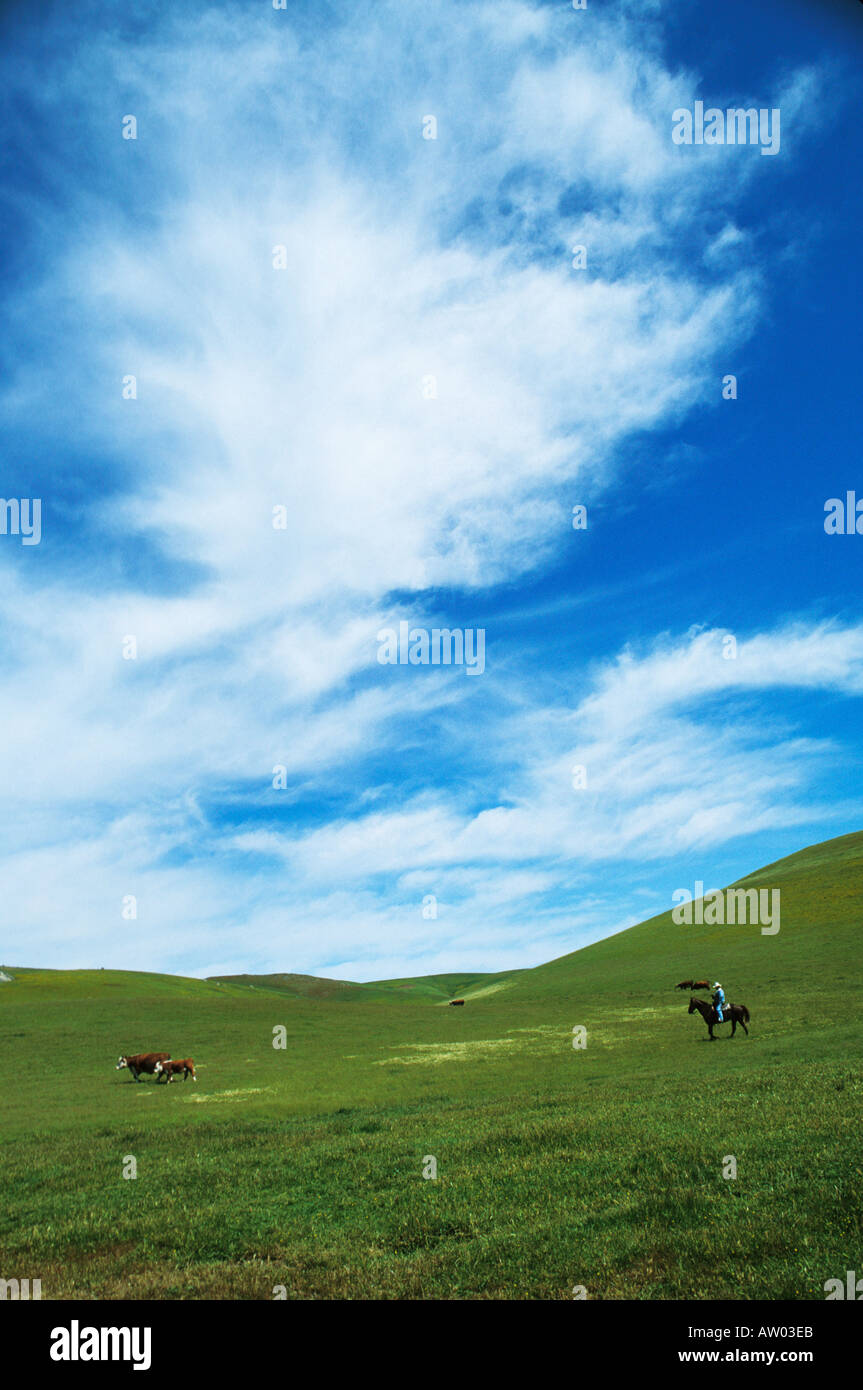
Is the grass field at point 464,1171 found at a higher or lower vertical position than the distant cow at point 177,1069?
higher

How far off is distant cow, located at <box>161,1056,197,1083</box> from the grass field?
4.10ft

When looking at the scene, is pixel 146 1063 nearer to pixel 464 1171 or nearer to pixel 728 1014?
pixel 728 1014

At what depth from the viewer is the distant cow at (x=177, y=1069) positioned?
42875mm

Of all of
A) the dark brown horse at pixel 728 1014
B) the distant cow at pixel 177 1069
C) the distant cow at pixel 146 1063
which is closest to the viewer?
the dark brown horse at pixel 728 1014

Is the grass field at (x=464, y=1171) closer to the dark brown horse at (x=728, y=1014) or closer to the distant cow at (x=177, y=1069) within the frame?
the distant cow at (x=177, y=1069)

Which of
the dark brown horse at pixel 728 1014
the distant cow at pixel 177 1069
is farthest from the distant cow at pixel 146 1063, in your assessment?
the dark brown horse at pixel 728 1014

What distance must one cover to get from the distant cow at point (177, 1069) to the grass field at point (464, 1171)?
125 cm

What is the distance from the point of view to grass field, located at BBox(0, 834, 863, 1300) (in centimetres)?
1125

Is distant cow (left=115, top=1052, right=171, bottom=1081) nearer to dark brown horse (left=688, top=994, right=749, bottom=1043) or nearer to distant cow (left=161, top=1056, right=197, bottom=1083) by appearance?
distant cow (left=161, top=1056, right=197, bottom=1083)

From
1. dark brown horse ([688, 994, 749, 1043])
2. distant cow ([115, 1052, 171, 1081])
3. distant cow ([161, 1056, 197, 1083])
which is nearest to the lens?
dark brown horse ([688, 994, 749, 1043])

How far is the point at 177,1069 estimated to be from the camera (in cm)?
4338

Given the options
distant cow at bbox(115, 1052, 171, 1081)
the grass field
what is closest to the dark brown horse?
the grass field
